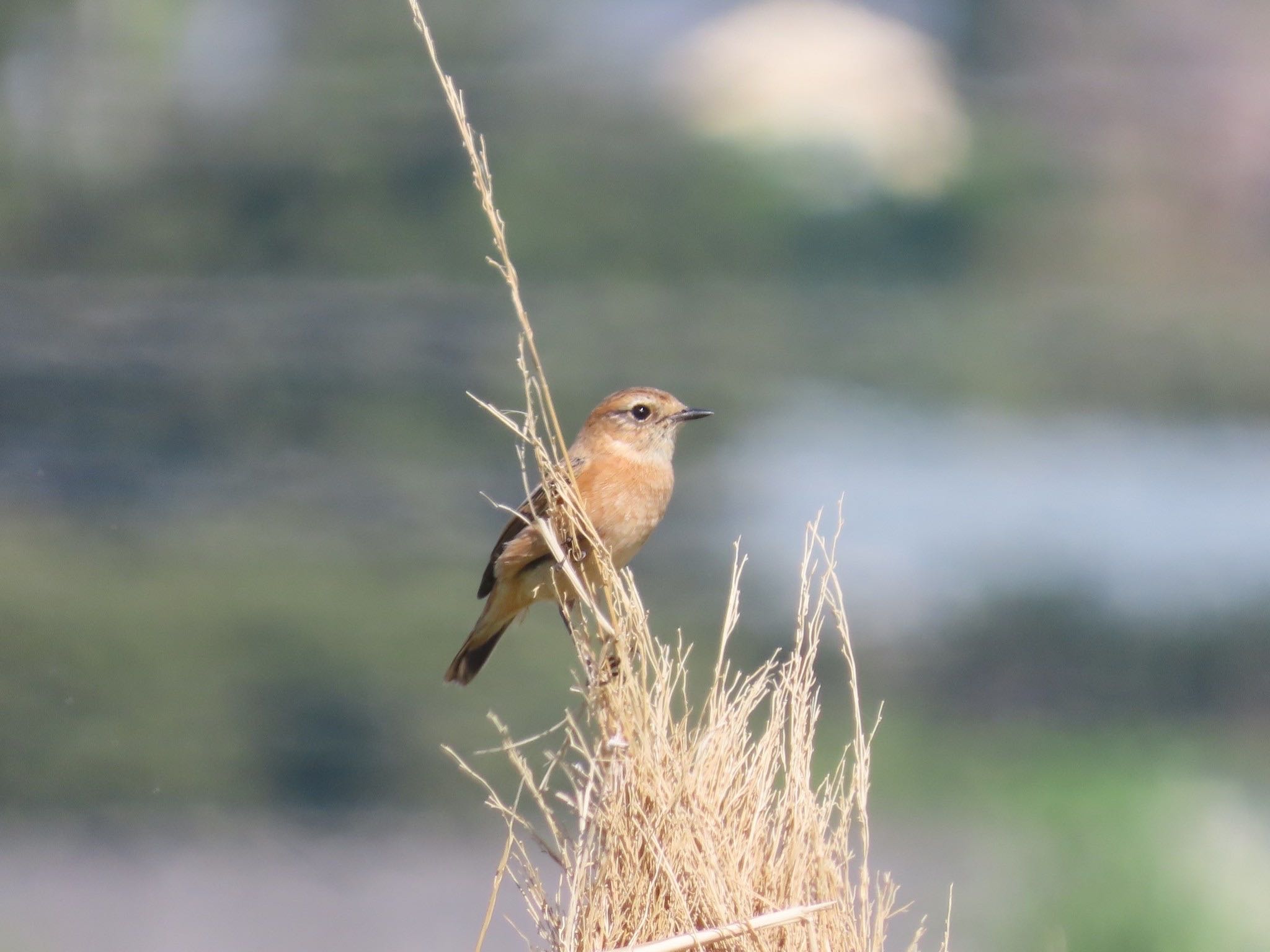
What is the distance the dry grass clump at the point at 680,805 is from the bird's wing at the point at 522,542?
0.90m

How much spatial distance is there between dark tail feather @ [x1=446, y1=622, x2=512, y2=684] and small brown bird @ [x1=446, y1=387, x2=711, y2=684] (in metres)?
0.08

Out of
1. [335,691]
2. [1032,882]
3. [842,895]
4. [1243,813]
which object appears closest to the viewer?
[842,895]

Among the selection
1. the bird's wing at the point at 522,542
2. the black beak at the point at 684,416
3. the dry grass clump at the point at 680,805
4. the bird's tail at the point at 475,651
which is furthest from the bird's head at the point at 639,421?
the dry grass clump at the point at 680,805

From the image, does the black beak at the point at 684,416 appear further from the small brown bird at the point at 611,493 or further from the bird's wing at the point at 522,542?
the bird's wing at the point at 522,542

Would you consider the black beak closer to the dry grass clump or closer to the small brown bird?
the small brown bird

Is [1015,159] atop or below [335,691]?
atop

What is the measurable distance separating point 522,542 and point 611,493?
13.3 inches

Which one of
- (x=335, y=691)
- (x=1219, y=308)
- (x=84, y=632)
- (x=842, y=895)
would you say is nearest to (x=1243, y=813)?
(x=1219, y=308)

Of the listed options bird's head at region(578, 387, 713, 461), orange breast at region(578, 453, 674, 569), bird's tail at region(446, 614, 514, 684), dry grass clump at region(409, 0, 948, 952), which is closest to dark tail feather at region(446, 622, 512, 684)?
bird's tail at region(446, 614, 514, 684)

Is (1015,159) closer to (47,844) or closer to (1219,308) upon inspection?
(1219,308)

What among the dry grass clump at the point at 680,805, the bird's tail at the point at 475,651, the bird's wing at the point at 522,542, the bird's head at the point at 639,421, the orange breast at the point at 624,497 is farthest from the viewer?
the bird's tail at the point at 475,651

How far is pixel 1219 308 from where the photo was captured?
1045 centimetres

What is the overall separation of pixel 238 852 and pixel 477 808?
1.82 m

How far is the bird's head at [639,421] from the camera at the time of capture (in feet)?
14.0
